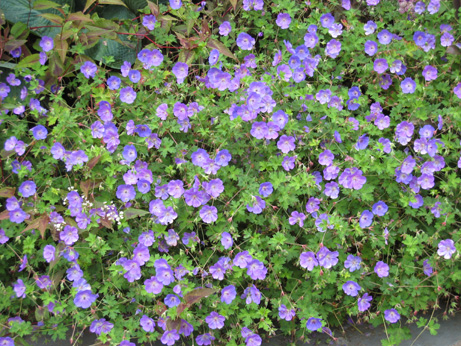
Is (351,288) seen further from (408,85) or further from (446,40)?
(446,40)

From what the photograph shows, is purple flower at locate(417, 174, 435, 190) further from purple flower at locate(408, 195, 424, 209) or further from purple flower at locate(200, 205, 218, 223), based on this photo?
purple flower at locate(200, 205, 218, 223)

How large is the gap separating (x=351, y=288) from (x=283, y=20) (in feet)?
5.49

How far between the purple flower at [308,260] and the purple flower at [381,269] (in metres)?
0.33

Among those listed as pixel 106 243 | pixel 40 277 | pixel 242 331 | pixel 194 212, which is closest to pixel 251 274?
pixel 242 331

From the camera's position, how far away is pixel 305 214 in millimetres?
2496

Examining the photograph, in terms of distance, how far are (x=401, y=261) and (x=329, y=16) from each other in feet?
4.98

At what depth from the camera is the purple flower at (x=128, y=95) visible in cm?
264

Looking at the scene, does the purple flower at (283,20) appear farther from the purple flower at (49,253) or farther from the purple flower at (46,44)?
the purple flower at (49,253)

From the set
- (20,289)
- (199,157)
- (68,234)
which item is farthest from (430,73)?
(20,289)

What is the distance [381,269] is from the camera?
94.7 inches

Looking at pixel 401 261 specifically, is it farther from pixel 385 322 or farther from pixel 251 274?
pixel 251 274

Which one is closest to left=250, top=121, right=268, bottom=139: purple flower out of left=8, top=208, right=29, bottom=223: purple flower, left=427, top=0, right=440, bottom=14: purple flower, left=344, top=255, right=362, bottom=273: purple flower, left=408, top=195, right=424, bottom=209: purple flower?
left=344, top=255, right=362, bottom=273: purple flower

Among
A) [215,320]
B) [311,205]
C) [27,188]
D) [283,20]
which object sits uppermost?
[283,20]

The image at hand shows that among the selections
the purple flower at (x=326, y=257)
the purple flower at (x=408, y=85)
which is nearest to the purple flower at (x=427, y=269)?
the purple flower at (x=326, y=257)
